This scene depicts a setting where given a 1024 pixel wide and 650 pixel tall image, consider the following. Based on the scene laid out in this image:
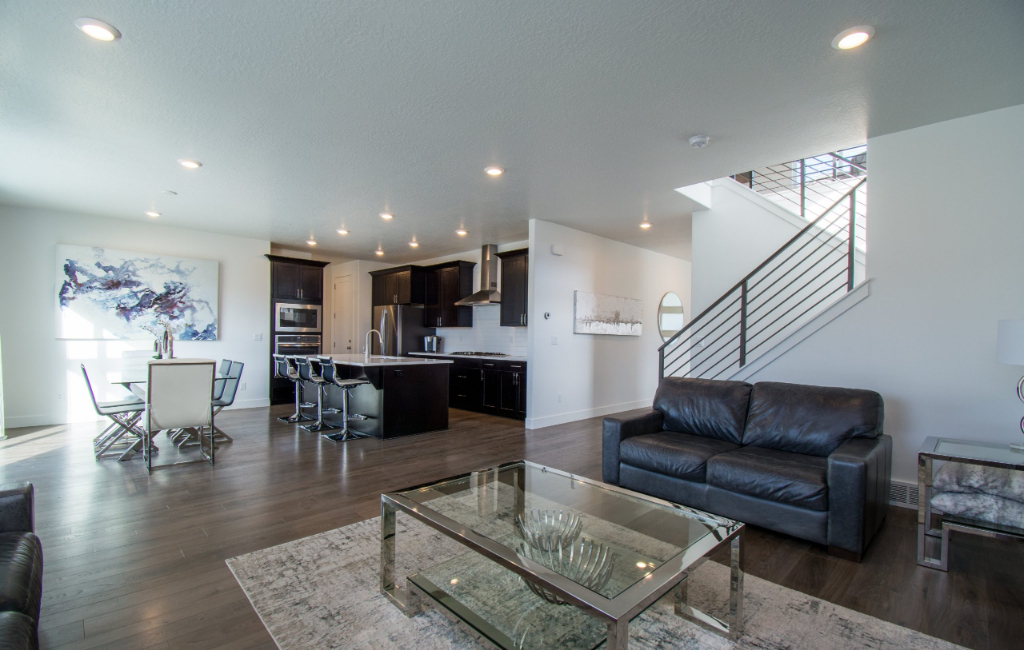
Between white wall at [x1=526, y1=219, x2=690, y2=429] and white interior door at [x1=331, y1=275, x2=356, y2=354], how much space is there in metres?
5.13

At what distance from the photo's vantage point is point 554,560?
68.7 inches

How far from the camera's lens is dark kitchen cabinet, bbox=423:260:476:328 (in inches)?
317

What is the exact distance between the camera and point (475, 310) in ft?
26.8

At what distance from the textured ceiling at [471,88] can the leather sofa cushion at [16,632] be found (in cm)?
235

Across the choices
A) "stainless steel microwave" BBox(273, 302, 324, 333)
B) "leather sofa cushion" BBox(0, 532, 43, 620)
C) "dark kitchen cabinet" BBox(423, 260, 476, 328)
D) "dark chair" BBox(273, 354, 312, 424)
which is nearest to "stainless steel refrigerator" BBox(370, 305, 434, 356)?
"dark kitchen cabinet" BBox(423, 260, 476, 328)

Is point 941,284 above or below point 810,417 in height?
above

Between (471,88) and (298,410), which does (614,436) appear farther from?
(298,410)

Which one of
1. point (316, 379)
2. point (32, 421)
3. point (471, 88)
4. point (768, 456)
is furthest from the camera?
point (32, 421)

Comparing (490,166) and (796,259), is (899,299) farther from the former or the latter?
(490,166)

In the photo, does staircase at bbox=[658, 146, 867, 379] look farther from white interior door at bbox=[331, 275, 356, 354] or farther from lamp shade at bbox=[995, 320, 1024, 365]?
white interior door at bbox=[331, 275, 356, 354]

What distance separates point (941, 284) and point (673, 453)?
2243 mm

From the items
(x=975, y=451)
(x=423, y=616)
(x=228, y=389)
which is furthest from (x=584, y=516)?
(x=228, y=389)

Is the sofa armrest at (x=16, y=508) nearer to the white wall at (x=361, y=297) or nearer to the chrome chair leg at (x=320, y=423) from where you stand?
the chrome chair leg at (x=320, y=423)

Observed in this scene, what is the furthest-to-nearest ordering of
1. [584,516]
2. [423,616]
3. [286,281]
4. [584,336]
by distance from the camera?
[286,281]
[584,336]
[584,516]
[423,616]
